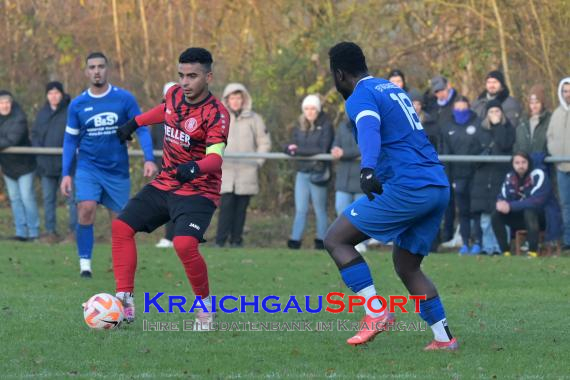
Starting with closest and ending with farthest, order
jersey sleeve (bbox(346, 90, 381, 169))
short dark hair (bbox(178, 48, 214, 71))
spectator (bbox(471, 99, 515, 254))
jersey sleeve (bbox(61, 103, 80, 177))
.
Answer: jersey sleeve (bbox(346, 90, 381, 169)) → short dark hair (bbox(178, 48, 214, 71)) → jersey sleeve (bbox(61, 103, 80, 177)) → spectator (bbox(471, 99, 515, 254))

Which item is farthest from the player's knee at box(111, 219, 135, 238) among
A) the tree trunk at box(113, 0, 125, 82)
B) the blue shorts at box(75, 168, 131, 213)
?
the tree trunk at box(113, 0, 125, 82)

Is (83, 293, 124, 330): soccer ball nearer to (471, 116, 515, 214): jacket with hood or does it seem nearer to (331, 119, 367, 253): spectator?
(331, 119, 367, 253): spectator

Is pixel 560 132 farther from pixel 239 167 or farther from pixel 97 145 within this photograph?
pixel 97 145

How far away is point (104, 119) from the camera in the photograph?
12.7m

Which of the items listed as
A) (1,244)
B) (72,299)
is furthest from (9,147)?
(72,299)

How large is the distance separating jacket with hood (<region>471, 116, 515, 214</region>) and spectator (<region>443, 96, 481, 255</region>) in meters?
0.16

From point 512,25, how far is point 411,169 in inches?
466

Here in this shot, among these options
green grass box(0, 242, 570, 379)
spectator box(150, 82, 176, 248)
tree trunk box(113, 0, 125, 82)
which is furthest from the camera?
tree trunk box(113, 0, 125, 82)

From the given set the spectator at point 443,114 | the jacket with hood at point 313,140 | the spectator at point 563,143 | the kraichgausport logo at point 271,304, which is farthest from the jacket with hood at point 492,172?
the kraichgausport logo at point 271,304

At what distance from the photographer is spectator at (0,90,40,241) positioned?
1783 centimetres

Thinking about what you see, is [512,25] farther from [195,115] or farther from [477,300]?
[195,115]

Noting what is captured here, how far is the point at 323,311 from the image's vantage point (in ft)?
34.9

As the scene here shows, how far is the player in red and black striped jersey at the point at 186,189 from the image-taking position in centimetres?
924

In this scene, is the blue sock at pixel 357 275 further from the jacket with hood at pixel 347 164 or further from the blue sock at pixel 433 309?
the jacket with hood at pixel 347 164
